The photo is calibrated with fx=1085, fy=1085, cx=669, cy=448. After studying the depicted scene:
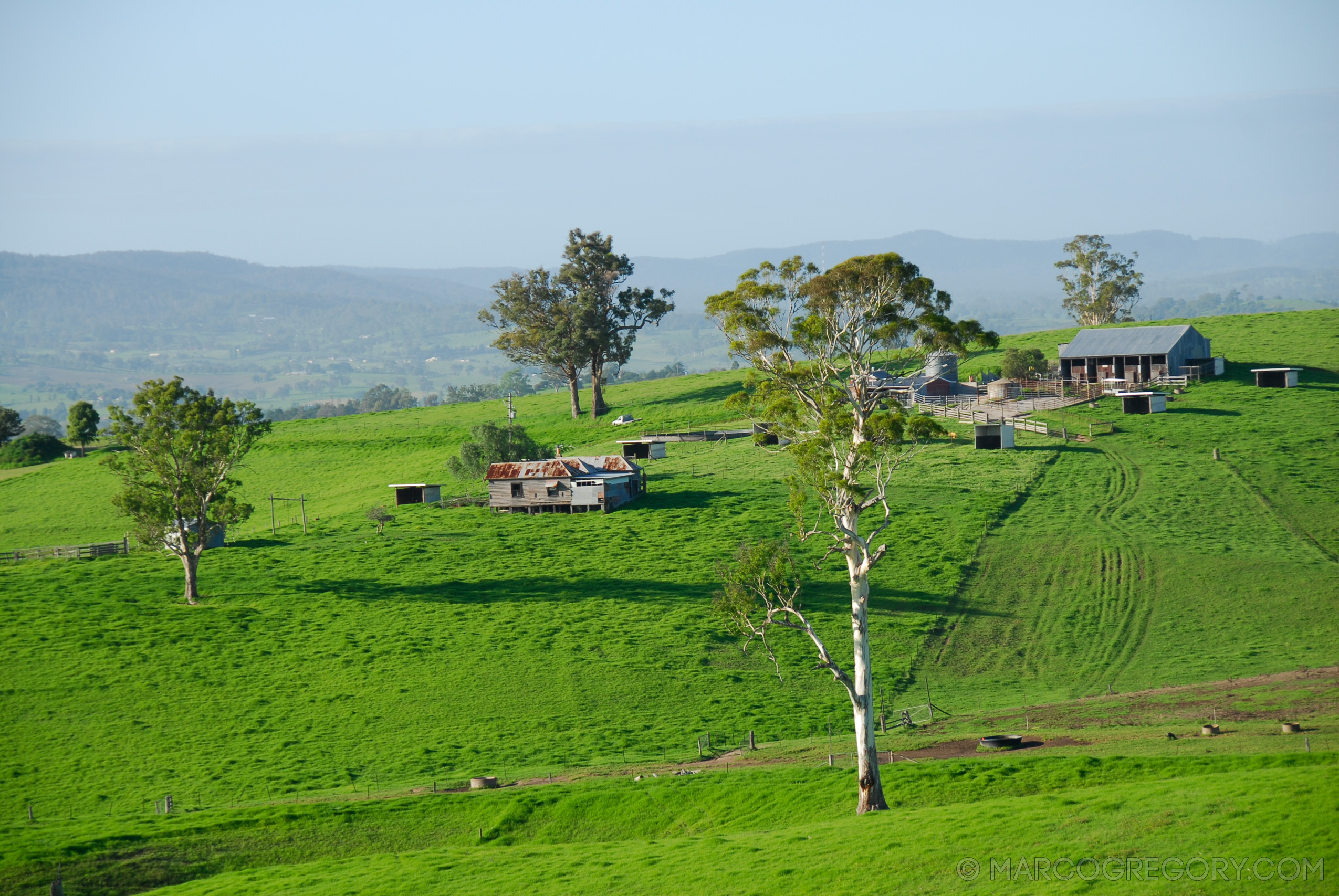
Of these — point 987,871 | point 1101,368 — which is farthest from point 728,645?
point 1101,368

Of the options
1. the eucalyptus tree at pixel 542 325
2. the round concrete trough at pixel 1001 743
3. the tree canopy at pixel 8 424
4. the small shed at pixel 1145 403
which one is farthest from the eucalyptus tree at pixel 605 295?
the round concrete trough at pixel 1001 743

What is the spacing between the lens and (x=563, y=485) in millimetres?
77375

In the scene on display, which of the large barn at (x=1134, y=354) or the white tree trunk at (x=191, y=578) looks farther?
the large barn at (x=1134, y=354)

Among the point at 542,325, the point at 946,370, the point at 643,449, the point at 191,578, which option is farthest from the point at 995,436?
the point at 191,578

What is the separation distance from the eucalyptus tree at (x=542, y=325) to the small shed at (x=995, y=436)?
45748mm

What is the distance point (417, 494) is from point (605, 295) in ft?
140

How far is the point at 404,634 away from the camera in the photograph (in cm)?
5575

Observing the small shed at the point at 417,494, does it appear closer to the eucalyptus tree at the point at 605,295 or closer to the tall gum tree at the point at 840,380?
the eucalyptus tree at the point at 605,295

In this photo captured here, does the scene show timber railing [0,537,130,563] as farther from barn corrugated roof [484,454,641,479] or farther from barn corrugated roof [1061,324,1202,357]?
barn corrugated roof [1061,324,1202,357]

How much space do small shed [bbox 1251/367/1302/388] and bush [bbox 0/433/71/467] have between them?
12135cm

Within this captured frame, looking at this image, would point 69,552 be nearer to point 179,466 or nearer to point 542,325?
point 179,466

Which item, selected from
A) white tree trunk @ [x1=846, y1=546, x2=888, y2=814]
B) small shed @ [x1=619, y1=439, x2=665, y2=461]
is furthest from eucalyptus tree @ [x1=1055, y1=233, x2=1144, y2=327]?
white tree trunk @ [x1=846, y1=546, x2=888, y2=814]

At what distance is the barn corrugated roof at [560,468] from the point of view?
3054 inches

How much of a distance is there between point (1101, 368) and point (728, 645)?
210ft
